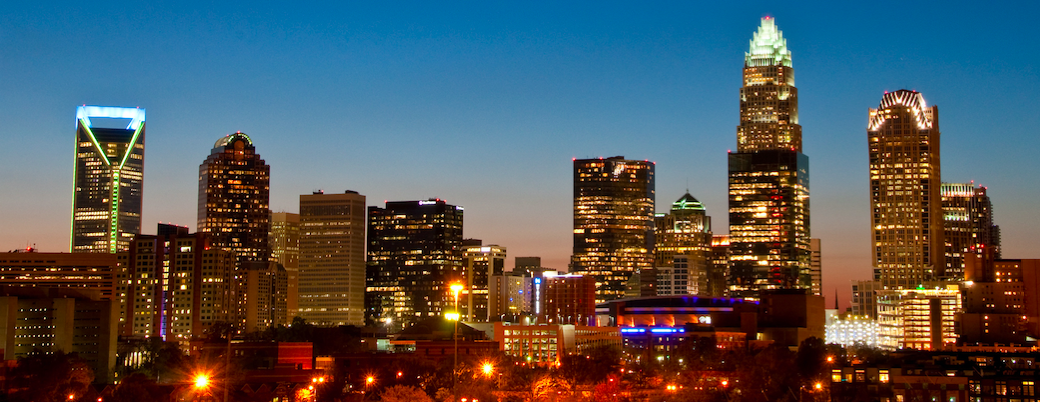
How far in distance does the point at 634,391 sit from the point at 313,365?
76.6 m

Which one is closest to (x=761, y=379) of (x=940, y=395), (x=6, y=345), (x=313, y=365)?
(x=940, y=395)

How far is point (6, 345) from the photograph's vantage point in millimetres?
190000

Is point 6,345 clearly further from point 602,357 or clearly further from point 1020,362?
point 1020,362

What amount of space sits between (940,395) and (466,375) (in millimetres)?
70879

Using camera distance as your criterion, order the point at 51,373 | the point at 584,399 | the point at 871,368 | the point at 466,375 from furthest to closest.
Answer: the point at 871,368, the point at 51,373, the point at 466,375, the point at 584,399

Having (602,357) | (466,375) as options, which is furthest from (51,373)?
(602,357)

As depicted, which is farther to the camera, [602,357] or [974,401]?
[602,357]

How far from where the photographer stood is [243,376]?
140 metres

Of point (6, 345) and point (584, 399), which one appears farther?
point (6, 345)

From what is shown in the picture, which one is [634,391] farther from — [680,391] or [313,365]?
[313,365]

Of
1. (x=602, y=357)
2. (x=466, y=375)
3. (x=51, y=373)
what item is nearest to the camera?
(x=466, y=375)

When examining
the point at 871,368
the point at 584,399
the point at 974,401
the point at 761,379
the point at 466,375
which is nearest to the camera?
the point at 584,399

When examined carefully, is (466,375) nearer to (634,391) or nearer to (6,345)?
(634,391)

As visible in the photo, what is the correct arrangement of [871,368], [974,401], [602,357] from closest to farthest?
1. [974,401]
2. [871,368]
3. [602,357]
